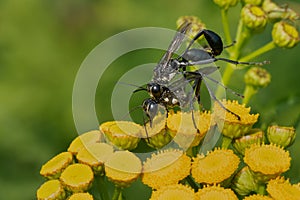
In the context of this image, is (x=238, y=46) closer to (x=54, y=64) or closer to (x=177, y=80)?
(x=177, y=80)

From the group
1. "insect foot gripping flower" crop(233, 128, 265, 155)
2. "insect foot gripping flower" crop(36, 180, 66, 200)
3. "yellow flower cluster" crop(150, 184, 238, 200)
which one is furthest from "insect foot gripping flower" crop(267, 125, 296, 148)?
"insect foot gripping flower" crop(36, 180, 66, 200)

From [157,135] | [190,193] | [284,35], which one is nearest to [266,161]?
[190,193]

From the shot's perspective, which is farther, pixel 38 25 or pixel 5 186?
pixel 38 25

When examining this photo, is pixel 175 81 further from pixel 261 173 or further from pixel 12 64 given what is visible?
pixel 12 64

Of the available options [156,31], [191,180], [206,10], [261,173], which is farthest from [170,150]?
[206,10]

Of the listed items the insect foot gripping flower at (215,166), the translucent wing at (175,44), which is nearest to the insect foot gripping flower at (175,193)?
the insect foot gripping flower at (215,166)

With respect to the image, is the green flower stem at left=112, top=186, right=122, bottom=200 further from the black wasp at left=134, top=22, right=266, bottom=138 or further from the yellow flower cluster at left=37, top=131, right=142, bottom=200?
the black wasp at left=134, top=22, right=266, bottom=138
